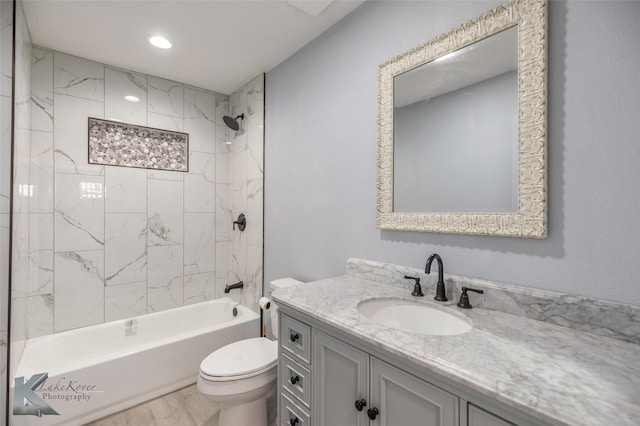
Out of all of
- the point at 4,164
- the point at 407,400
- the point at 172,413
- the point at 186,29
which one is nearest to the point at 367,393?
the point at 407,400

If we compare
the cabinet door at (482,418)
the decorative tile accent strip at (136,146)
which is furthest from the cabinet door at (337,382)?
the decorative tile accent strip at (136,146)

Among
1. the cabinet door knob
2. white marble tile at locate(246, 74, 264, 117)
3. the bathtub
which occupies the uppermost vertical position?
white marble tile at locate(246, 74, 264, 117)

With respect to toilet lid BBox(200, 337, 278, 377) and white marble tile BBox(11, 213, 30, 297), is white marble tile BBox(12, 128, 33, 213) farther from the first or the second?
toilet lid BBox(200, 337, 278, 377)

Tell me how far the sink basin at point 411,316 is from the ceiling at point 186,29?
1.70 metres

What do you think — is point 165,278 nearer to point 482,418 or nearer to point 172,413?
point 172,413

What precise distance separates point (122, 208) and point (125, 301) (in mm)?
828

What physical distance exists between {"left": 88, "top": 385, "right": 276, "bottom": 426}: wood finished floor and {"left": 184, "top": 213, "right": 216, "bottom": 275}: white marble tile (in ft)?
3.75

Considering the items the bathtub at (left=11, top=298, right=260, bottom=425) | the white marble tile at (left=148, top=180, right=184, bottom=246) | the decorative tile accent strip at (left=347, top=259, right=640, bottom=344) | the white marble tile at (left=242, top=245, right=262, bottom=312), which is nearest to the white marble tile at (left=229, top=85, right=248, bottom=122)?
the white marble tile at (left=148, top=180, right=184, bottom=246)

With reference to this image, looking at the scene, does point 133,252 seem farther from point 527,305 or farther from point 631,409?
point 631,409

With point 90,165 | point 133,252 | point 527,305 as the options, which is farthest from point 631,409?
point 90,165

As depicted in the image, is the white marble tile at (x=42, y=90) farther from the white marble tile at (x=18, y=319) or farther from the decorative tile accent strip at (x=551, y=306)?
the decorative tile accent strip at (x=551, y=306)

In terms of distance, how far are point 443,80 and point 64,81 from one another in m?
2.81

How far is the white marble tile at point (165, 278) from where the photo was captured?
2.75 m

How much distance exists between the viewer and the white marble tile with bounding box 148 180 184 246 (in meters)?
2.75
